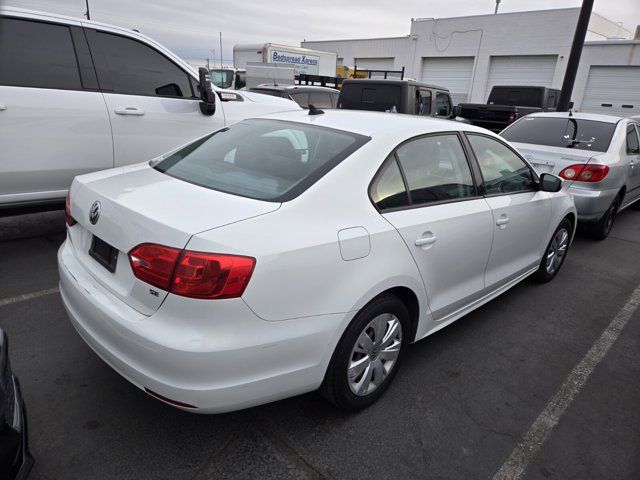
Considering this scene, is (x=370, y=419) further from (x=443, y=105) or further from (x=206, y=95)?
(x=443, y=105)

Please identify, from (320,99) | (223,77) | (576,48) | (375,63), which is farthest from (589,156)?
(375,63)

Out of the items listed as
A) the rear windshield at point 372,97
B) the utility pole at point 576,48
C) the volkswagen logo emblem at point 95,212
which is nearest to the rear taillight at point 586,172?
the rear windshield at point 372,97

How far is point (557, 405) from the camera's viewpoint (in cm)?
274

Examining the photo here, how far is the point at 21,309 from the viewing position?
3.33m

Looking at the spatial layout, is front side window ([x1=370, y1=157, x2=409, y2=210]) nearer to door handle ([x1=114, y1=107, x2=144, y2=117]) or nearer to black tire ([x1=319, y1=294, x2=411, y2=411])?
black tire ([x1=319, y1=294, x2=411, y2=411])

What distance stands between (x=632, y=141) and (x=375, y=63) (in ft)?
90.6

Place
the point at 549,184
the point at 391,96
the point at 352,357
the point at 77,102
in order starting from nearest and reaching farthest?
the point at 352,357 → the point at 549,184 → the point at 77,102 → the point at 391,96

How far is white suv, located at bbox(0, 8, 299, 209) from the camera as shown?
12.9 ft

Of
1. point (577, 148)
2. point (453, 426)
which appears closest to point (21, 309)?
point (453, 426)

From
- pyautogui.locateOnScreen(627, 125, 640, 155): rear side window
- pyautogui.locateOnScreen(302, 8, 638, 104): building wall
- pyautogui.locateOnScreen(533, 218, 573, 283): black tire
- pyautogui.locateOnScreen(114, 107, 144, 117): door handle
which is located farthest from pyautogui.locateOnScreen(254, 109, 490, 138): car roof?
pyautogui.locateOnScreen(302, 8, 638, 104): building wall

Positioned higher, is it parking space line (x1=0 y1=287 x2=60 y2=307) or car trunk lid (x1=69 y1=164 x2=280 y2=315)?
car trunk lid (x1=69 y1=164 x2=280 y2=315)

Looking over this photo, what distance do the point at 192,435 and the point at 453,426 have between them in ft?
4.52

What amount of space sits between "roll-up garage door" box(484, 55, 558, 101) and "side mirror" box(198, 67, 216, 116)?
21.9m

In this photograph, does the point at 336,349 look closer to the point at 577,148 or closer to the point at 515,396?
the point at 515,396
